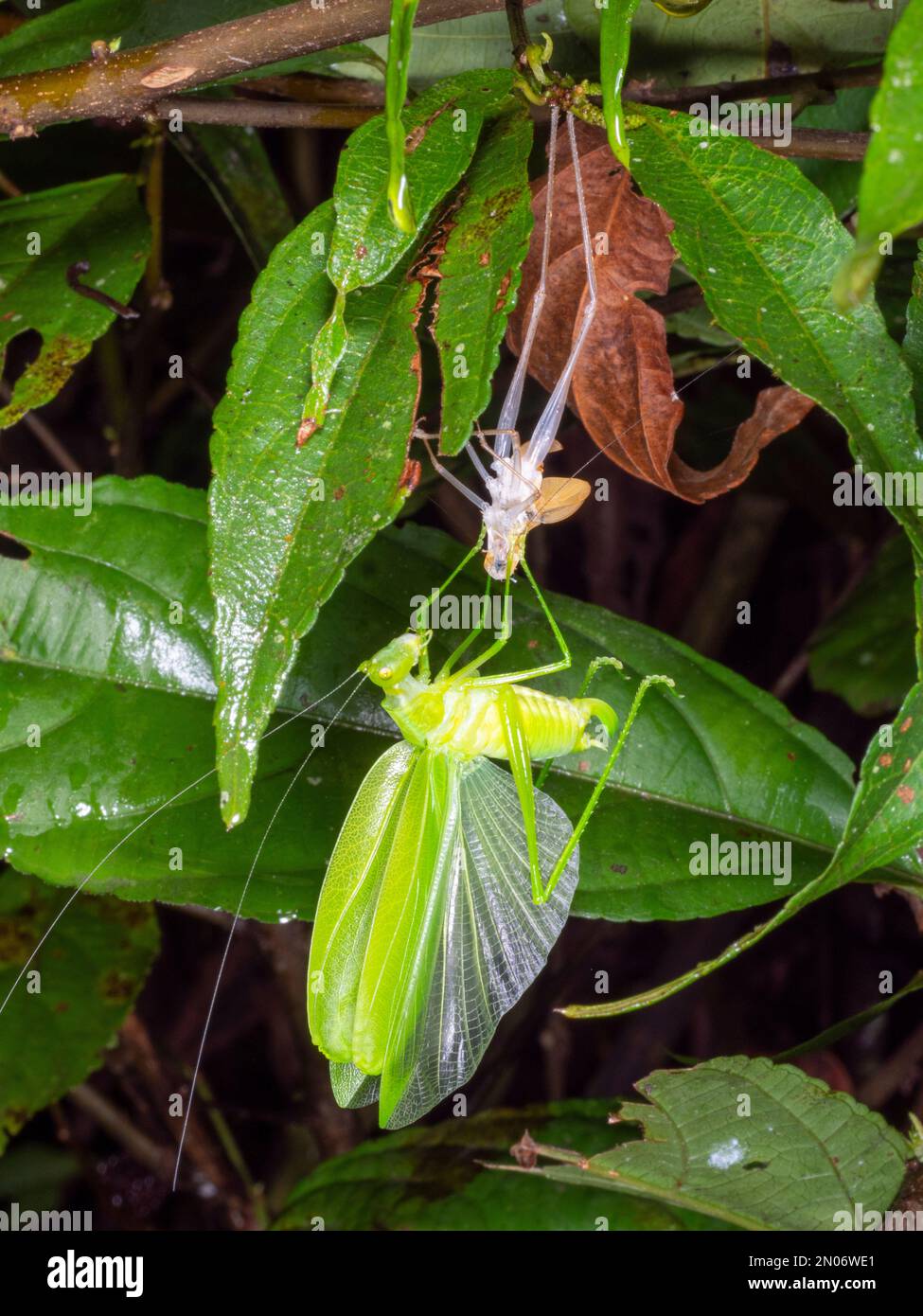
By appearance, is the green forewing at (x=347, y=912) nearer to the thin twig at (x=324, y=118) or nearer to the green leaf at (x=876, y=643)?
the thin twig at (x=324, y=118)

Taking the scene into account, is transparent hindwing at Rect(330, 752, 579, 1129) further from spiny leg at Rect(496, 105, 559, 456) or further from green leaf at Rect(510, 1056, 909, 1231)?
spiny leg at Rect(496, 105, 559, 456)

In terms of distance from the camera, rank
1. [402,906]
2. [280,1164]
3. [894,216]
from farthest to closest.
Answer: [280,1164], [402,906], [894,216]

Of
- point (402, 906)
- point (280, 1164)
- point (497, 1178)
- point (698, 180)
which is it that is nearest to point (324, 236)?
point (698, 180)

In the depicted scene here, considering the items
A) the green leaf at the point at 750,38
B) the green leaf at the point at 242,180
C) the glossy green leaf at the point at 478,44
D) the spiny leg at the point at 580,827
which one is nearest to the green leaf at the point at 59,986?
the spiny leg at the point at 580,827

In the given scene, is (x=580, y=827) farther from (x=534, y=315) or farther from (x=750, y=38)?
(x=750, y=38)

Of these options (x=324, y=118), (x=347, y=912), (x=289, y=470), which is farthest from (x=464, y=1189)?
(x=324, y=118)

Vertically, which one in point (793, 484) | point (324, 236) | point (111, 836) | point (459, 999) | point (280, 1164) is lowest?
point (280, 1164)

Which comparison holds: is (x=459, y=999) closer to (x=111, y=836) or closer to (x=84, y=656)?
(x=111, y=836)
